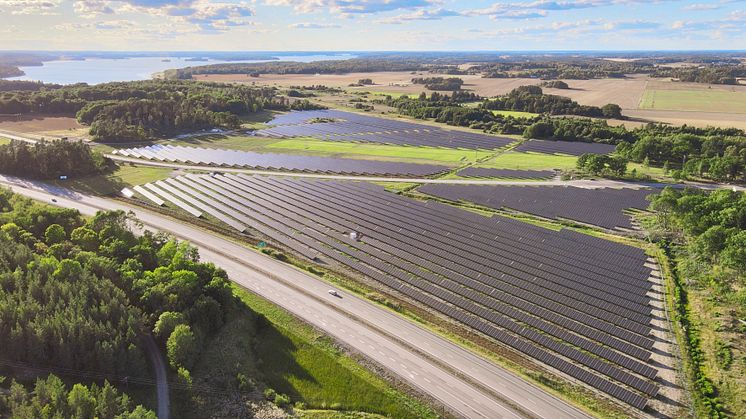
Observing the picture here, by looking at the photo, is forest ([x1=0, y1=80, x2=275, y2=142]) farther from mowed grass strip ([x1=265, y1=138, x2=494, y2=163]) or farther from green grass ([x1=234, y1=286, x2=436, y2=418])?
green grass ([x1=234, y1=286, x2=436, y2=418])

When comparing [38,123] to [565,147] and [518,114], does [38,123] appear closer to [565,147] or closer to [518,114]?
[565,147]

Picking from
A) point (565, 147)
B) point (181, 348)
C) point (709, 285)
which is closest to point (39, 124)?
point (181, 348)

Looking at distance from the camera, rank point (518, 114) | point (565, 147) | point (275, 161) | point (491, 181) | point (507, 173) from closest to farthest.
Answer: point (491, 181)
point (507, 173)
point (275, 161)
point (565, 147)
point (518, 114)

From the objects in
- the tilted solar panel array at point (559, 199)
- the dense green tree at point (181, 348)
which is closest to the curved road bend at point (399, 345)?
the dense green tree at point (181, 348)

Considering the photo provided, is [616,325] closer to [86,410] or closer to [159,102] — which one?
[86,410]

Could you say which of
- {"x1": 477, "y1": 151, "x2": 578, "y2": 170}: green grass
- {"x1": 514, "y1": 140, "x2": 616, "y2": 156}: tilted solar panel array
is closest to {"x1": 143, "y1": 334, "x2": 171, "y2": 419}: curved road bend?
{"x1": 477, "y1": 151, "x2": 578, "y2": 170}: green grass

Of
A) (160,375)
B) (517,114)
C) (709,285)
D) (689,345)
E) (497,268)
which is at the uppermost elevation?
(517,114)

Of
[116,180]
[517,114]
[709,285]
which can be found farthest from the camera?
[517,114]

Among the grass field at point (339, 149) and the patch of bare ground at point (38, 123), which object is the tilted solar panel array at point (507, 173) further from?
the patch of bare ground at point (38, 123)
